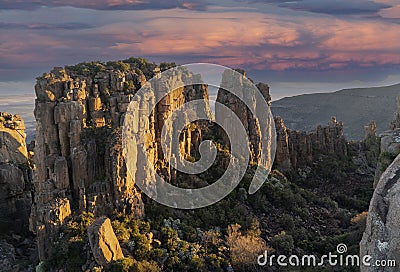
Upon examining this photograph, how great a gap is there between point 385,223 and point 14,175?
137 ft

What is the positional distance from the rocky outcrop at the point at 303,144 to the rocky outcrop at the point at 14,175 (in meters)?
31.5

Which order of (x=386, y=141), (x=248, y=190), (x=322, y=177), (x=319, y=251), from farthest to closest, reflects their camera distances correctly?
(x=322, y=177)
(x=248, y=190)
(x=319, y=251)
(x=386, y=141)

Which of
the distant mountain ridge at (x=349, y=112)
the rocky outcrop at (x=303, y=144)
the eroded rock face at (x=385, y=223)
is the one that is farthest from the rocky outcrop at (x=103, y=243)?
the distant mountain ridge at (x=349, y=112)

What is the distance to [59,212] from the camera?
108 ft

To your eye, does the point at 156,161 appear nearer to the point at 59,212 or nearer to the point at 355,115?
the point at 59,212

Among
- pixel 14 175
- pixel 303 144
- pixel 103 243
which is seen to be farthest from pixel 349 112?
pixel 103 243

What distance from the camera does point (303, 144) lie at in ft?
222

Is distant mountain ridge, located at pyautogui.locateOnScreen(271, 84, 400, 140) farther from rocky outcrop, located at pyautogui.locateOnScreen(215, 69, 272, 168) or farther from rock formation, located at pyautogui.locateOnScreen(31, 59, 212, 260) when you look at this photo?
rock formation, located at pyautogui.locateOnScreen(31, 59, 212, 260)

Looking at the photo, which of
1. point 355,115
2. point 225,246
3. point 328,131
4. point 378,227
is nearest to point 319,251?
point 225,246

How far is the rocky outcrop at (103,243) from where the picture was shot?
96.8 feet

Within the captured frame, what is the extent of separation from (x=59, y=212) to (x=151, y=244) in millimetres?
6986

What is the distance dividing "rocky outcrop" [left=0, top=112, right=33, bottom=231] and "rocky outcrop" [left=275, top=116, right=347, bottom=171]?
31493mm

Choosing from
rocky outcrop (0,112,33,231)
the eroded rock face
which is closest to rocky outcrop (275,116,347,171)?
rocky outcrop (0,112,33,231)

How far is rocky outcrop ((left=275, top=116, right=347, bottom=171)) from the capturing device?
204 feet
